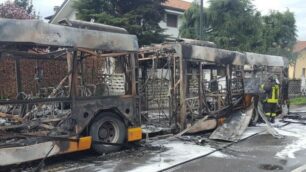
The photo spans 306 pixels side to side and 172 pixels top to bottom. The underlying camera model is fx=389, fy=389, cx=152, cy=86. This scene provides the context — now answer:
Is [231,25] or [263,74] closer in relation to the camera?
[263,74]

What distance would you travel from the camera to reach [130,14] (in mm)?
18562

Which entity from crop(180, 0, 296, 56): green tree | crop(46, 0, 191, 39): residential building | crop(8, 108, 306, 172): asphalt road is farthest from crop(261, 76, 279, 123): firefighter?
crop(46, 0, 191, 39): residential building

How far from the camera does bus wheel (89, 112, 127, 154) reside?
801 cm

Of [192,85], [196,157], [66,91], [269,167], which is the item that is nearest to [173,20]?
[192,85]

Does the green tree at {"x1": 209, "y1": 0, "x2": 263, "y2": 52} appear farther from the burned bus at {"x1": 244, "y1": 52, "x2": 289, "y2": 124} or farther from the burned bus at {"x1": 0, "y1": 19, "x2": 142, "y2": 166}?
the burned bus at {"x1": 0, "y1": 19, "x2": 142, "y2": 166}

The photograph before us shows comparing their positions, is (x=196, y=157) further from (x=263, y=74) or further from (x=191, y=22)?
(x=191, y=22)

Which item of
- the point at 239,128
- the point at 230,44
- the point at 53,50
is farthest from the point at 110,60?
the point at 230,44

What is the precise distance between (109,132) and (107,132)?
0.06m

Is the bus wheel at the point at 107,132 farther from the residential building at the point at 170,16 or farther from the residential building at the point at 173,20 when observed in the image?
the residential building at the point at 173,20

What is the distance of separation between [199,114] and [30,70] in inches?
187

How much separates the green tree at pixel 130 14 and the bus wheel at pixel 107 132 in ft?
32.7

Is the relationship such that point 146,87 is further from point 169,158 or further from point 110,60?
point 169,158

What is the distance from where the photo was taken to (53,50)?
8.22 metres

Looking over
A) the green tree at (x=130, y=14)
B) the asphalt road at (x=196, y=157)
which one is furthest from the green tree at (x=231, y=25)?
the asphalt road at (x=196, y=157)
